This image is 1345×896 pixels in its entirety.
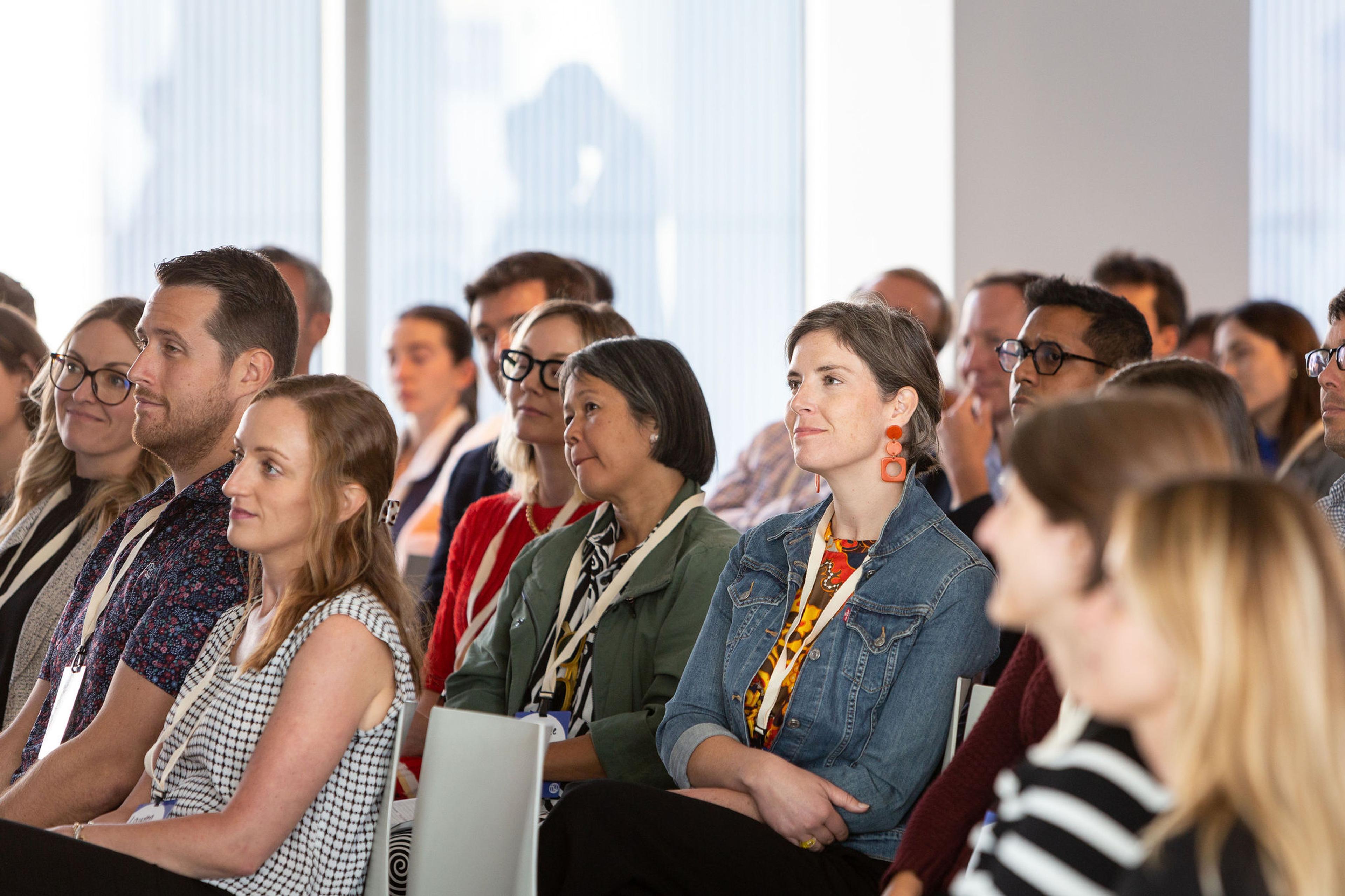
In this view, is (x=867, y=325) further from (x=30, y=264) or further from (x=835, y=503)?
(x=30, y=264)

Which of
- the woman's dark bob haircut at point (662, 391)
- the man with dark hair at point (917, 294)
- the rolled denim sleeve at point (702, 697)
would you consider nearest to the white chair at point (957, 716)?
the rolled denim sleeve at point (702, 697)

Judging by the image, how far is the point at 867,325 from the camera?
85.4 inches

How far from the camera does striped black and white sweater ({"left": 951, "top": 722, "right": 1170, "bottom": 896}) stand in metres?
1.01

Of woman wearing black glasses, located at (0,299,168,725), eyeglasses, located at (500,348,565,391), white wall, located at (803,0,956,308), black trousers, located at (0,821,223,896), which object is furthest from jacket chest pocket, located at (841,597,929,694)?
white wall, located at (803,0,956,308)

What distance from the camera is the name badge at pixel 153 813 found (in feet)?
6.07

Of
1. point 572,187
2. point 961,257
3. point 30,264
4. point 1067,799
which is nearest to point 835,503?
point 1067,799

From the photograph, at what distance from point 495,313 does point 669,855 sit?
2.30m

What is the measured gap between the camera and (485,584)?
289 cm

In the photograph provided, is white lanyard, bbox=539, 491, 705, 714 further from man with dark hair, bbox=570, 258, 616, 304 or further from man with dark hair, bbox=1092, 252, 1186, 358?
man with dark hair, bbox=1092, 252, 1186, 358

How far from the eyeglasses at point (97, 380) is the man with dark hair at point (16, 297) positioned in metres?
1.21

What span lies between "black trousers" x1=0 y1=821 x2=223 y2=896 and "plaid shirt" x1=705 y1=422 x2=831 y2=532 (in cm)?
264

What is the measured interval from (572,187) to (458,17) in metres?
0.90

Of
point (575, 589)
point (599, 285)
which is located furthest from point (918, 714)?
point (599, 285)

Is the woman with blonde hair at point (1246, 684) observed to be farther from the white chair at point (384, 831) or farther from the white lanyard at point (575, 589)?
the white lanyard at point (575, 589)
